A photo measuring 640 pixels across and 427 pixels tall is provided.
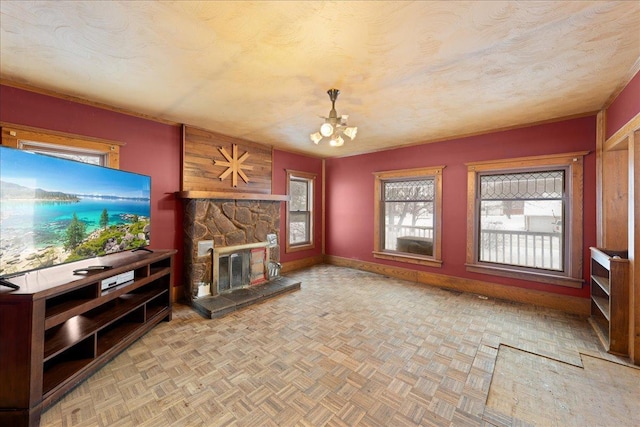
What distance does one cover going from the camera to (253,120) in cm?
342

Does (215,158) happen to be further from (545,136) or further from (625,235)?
(625,235)

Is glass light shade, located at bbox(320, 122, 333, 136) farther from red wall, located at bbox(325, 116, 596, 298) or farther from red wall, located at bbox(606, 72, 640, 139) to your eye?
red wall, located at bbox(606, 72, 640, 139)

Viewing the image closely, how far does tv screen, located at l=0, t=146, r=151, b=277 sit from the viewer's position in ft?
5.16

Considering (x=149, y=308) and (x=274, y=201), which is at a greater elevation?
(x=274, y=201)

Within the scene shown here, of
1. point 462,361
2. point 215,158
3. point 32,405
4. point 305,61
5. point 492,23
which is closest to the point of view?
point 32,405

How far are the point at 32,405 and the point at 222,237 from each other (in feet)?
7.93

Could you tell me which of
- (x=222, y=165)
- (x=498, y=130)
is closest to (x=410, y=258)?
(x=498, y=130)

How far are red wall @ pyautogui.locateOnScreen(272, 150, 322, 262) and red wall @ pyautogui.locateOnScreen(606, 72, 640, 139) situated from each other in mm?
4535

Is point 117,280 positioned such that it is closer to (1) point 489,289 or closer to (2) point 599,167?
(1) point 489,289

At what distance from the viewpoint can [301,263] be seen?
543 centimetres

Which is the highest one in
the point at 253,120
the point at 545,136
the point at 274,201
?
the point at 253,120

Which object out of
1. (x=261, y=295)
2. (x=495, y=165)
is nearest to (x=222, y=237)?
(x=261, y=295)

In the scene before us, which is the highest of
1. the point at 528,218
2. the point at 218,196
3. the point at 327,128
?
the point at 327,128

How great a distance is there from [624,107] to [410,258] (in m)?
3.19
